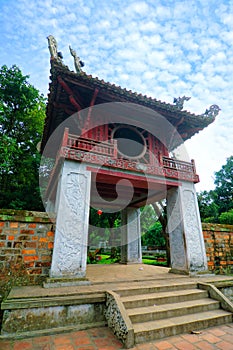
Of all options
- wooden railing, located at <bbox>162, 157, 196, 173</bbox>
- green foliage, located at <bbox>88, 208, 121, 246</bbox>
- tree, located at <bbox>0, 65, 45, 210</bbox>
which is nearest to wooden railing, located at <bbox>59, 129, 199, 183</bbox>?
wooden railing, located at <bbox>162, 157, 196, 173</bbox>

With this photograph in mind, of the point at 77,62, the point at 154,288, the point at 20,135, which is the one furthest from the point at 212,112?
the point at 20,135

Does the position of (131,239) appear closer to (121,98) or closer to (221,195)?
(121,98)

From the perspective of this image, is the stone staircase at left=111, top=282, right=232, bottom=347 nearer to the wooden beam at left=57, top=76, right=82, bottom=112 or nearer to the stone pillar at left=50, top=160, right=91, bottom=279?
the stone pillar at left=50, top=160, right=91, bottom=279

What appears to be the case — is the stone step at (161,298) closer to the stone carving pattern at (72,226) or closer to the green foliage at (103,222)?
the stone carving pattern at (72,226)

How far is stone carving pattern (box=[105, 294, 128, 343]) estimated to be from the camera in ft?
8.06

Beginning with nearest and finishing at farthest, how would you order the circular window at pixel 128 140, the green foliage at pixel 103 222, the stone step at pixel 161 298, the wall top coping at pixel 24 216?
the stone step at pixel 161 298 < the wall top coping at pixel 24 216 < the circular window at pixel 128 140 < the green foliage at pixel 103 222

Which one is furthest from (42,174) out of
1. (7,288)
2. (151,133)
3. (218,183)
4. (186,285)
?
(218,183)

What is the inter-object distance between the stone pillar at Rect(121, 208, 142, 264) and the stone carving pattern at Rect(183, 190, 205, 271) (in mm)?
3610

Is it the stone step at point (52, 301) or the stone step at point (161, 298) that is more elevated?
the stone step at point (52, 301)

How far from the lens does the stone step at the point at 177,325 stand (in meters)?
2.50

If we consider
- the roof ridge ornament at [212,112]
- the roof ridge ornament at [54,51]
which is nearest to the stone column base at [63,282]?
the roof ridge ornament at [54,51]

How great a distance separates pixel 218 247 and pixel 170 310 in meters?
3.49

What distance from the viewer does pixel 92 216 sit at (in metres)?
14.6

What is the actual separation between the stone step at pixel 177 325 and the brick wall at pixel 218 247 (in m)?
2.46
